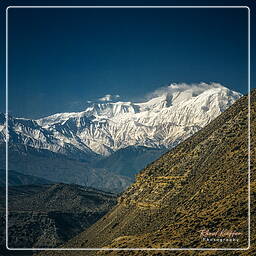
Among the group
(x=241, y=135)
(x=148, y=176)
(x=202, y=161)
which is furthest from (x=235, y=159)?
(x=148, y=176)

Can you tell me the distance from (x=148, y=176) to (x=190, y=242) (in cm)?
2955

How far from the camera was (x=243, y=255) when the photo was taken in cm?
1505

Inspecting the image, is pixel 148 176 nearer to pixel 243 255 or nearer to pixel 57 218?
pixel 243 255

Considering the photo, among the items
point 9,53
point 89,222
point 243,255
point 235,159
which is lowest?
point 89,222

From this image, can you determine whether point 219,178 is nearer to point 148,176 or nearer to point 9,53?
point 9,53

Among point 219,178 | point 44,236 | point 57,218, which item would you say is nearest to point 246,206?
point 219,178

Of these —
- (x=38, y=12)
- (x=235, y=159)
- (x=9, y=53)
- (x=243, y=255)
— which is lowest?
(x=243, y=255)

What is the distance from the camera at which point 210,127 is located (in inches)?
1475

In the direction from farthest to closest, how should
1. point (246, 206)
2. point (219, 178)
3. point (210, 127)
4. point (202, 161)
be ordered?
point (210, 127) → point (202, 161) → point (219, 178) → point (246, 206)

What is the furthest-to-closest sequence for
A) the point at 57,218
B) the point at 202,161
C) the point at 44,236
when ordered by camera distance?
the point at 57,218
the point at 44,236
the point at 202,161

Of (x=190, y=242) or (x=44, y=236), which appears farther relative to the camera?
(x=44, y=236)

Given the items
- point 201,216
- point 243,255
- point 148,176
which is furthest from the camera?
point 148,176

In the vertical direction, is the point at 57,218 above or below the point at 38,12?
below

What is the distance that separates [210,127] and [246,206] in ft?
70.7
